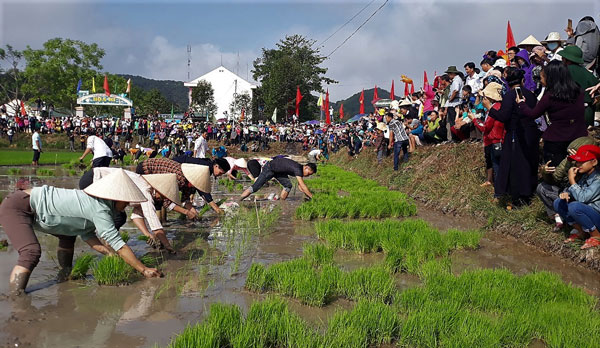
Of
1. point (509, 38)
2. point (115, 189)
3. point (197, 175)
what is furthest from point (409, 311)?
point (509, 38)

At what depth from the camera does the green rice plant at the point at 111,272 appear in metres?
3.83

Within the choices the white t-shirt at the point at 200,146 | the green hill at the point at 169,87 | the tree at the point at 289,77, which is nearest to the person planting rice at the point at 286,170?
the white t-shirt at the point at 200,146

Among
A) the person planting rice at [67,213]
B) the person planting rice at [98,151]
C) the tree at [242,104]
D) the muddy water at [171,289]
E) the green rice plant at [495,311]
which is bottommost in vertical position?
the muddy water at [171,289]

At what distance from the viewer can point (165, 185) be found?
16.6ft

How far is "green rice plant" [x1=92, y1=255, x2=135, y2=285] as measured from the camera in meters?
3.83

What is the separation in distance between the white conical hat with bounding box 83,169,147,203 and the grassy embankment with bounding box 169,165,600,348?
46.4 inches

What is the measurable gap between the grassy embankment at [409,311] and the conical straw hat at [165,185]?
1.58 metres

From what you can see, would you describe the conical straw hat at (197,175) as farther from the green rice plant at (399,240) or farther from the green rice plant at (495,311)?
the green rice plant at (495,311)

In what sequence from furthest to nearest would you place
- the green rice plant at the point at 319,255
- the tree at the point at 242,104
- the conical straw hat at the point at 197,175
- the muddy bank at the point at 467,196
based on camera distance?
the tree at the point at 242,104, the conical straw hat at the point at 197,175, the muddy bank at the point at 467,196, the green rice plant at the point at 319,255

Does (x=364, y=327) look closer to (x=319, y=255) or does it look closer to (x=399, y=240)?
(x=319, y=255)

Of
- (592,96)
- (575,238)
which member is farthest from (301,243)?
(592,96)

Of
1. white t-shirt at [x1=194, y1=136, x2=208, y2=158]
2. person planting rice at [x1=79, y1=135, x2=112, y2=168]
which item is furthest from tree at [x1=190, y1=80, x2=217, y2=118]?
person planting rice at [x1=79, y1=135, x2=112, y2=168]

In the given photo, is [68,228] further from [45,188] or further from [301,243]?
[301,243]

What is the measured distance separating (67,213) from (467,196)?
6.24 m
